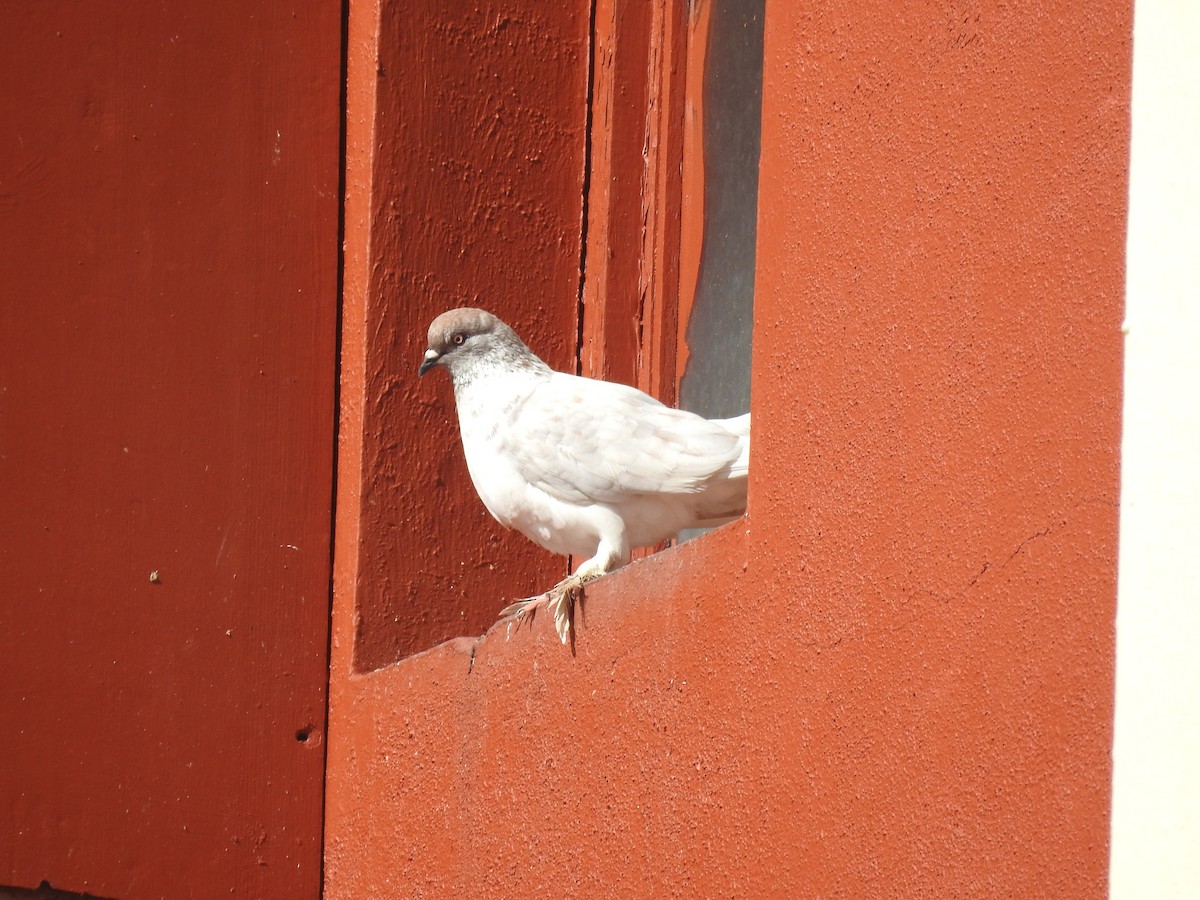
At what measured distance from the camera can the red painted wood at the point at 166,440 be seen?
183 inches

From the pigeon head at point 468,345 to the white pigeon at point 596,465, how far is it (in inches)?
3.6

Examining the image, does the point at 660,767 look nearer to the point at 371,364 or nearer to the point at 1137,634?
the point at 1137,634

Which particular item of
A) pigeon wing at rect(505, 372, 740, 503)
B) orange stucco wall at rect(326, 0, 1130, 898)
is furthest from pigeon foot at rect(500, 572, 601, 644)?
pigeon wing at rect(505, 372, 740, 503)

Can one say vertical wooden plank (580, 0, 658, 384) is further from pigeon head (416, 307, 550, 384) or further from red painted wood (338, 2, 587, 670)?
pigeon head (416, 307, 550, 384)

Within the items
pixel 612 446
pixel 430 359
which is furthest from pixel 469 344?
pixel 612 446

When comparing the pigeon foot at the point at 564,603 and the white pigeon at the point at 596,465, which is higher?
the white pigeon at the point at 596,465

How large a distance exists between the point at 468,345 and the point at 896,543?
2091 mm

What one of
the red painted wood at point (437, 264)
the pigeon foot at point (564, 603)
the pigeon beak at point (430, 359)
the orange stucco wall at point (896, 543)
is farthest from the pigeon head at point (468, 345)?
the orange stucco wall at point (896, 543)

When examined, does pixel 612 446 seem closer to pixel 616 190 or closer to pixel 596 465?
pixel 596 465

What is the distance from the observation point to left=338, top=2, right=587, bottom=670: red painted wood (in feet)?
16.3

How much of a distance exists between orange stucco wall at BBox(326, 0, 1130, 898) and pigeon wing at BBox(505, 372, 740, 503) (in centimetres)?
54

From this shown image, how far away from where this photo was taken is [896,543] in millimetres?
2893

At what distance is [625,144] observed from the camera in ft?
17.7

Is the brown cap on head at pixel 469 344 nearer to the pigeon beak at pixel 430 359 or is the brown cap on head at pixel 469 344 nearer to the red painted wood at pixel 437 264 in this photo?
the pigeon beak at pixel 430 359
